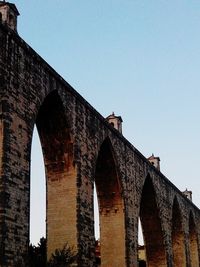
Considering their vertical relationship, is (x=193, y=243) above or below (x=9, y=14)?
below

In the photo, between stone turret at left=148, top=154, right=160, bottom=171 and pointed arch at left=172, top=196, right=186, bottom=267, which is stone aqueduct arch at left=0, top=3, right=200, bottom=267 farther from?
pointed arch at left=172, top=196, right=186, bottom=267

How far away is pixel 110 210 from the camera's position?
21.0 metres

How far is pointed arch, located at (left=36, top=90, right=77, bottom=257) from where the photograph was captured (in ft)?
53.6

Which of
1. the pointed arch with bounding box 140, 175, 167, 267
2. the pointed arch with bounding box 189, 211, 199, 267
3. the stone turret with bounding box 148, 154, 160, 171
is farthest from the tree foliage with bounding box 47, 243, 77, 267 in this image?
the pointed arch with bounding box 189, 211, 199, 267

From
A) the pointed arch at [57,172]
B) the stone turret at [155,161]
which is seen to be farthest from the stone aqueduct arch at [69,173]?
the stone turret at [155,161]

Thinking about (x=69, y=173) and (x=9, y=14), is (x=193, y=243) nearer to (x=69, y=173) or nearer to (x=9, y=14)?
(x=69, y=173)

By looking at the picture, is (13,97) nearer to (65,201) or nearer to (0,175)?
(0,175)

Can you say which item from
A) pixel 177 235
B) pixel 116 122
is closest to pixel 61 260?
pixel 116 122

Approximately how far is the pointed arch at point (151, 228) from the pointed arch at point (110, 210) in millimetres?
4624

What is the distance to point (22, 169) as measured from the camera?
13.6 meters

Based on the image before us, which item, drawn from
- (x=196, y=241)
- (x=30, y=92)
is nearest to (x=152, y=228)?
(x=196, y=241)

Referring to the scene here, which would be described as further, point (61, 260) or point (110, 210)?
point (110, 210)

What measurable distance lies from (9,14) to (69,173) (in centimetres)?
519

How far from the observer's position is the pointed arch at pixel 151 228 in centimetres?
2555
